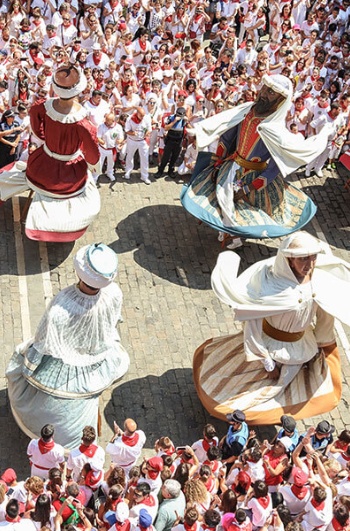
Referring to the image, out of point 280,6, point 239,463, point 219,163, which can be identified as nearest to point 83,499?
point 239,463

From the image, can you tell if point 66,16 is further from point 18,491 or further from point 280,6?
point 18,491

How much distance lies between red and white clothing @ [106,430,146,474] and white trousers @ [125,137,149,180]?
23.0ft

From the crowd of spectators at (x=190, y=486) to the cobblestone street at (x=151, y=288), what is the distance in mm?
1380

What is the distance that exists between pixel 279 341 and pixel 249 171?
11.8 ft

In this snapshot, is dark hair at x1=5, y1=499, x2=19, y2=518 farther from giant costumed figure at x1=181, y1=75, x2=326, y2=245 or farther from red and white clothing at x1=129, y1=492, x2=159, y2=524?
giant costumed figure at x1=181, y1=75, x2=326, y2=245

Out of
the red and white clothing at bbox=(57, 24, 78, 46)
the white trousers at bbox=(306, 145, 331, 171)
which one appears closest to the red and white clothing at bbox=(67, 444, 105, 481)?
the white trousers at bbox=(306, 145, 331, 171)

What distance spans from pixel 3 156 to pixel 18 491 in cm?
712

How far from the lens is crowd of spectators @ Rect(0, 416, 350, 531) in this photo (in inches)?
332

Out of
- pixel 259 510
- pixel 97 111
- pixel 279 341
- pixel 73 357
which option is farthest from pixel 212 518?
pixel 97 111

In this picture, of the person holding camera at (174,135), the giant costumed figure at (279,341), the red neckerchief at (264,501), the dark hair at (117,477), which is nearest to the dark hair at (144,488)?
the dark hair at (117,477)

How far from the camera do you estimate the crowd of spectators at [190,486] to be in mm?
8445

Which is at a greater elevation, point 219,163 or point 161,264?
point 219,163

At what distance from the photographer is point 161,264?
13.9m

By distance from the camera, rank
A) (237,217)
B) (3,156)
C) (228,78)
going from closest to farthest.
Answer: (237,217) < (3,156) < (228,78)
